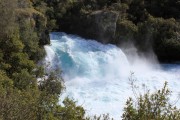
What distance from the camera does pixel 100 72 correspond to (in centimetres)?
2766

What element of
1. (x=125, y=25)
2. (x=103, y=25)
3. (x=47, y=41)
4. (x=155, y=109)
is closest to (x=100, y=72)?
(x=47, y=41)

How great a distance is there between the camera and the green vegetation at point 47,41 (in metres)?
10.3

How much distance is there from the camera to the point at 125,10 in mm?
34062

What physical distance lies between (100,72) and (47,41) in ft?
14.1

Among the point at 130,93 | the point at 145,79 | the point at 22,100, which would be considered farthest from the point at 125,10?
the point at 22,100

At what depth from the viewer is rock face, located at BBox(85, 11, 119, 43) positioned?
31188 millimetres

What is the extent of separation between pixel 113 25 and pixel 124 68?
4134 millimetres

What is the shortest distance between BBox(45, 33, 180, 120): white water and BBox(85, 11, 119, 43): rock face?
792mm

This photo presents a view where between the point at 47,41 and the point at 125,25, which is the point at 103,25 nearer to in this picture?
the point at 125,25

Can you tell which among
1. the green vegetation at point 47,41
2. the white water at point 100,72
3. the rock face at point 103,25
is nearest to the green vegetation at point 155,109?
the green vegetation at point 47,41

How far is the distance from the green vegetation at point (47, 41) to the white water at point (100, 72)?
1.42 metres

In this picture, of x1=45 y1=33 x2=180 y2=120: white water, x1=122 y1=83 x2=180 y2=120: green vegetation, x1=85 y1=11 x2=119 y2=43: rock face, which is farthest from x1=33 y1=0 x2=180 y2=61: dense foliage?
x1=122 y1=83 x2=180 y2=120: green vegetation

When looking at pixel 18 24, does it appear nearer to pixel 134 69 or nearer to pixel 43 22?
pixel 43 22

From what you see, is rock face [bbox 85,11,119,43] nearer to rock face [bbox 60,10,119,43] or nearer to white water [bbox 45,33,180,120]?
rock face [bbox 60,10,119,43]
